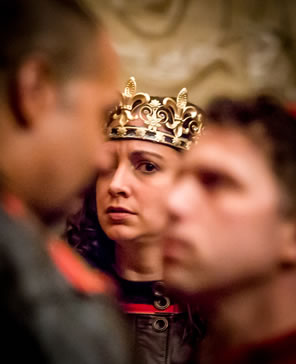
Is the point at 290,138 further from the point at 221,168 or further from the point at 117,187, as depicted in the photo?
the point at 117,187

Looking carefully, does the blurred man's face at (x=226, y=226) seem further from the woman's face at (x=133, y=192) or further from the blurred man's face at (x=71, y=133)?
the woman's face at (x=133, y=192)

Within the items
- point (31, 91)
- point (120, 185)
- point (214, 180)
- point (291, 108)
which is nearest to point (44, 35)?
point (31, 91)

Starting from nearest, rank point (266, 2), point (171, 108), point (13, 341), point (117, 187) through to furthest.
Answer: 1. point (13, 341)
2. point (117, 187)
3. point (171, 108)
4. point (266, 2)

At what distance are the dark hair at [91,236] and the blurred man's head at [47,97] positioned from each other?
566 mm

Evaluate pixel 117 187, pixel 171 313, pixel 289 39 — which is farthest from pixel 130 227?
pixel 289 39

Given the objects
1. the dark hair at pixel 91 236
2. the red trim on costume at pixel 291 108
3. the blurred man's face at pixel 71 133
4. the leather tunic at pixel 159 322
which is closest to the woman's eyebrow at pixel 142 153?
the dark hair at pixel 91 236

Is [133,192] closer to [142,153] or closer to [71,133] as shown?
[142,153]

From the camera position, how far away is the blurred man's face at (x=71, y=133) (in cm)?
74

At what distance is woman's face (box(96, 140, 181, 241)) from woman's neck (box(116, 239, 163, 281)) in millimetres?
43

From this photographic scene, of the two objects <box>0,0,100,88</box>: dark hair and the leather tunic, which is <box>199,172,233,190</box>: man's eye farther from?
the leather tunic

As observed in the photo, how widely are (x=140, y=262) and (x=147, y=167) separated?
0.78 ft

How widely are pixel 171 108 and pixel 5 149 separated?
2.41 feet

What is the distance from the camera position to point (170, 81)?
1.71 metres

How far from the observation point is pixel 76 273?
74 cm
